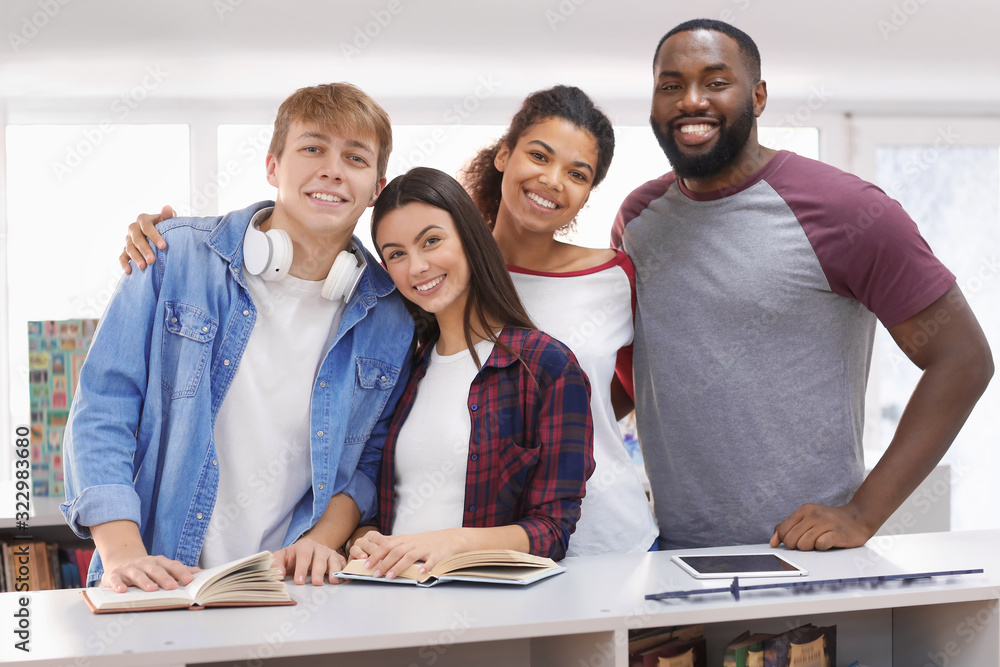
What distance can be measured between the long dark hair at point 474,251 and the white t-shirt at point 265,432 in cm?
25

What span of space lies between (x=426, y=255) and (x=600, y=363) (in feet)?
1.53

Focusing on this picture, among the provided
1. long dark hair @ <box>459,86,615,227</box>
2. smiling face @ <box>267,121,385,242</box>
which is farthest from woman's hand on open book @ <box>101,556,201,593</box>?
long dark hair @ <box>459,86,615,227</box>

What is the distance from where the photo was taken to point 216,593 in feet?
4.26

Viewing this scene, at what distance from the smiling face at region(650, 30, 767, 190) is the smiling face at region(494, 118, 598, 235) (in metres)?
0.22

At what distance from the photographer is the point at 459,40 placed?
3.20 m

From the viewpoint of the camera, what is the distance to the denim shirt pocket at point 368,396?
5.62 ft

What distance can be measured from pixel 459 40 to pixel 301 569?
229 cm

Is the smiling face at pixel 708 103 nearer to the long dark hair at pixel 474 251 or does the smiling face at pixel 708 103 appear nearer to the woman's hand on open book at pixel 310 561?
the long dark hair at pixel 474 251

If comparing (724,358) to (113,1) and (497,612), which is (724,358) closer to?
(497,612)

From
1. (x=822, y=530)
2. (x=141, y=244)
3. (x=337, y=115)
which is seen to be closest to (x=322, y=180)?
(x=337, y=115)

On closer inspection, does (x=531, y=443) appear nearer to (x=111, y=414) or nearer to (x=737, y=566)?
(x=737, y=566)

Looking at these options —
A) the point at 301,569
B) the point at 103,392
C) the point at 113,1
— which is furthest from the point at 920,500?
the point at 113,1

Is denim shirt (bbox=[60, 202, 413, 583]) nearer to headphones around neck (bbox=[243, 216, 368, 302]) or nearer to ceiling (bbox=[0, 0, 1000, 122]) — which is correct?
headphones around neck (bbox=[243, 216, 368, 302])

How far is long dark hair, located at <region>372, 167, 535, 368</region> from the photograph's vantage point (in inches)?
67.5
